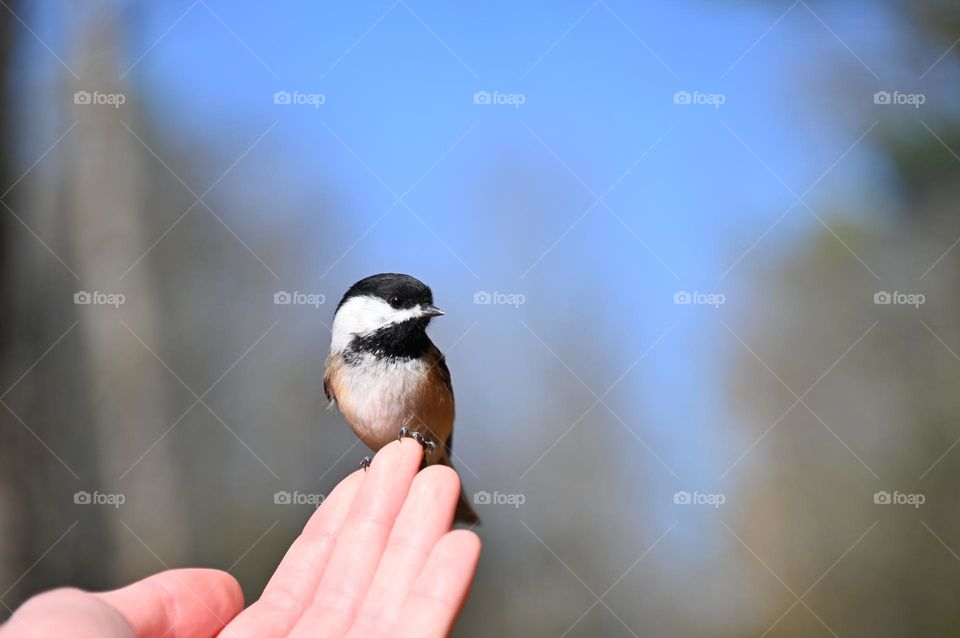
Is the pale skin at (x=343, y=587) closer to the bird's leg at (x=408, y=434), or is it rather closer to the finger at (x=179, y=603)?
the finger at (x=179, y=603)

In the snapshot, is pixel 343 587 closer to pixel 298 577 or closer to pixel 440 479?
pixel 298 577

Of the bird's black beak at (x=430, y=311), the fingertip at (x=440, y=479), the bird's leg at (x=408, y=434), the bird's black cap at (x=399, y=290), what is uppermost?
the bird's black cap at (x=399, y=290)

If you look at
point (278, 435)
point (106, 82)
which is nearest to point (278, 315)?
point (278, 435)

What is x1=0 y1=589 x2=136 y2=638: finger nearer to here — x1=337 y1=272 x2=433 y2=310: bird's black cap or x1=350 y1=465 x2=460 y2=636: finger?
x1=350 y1=465 x2=460 y2=636: finger

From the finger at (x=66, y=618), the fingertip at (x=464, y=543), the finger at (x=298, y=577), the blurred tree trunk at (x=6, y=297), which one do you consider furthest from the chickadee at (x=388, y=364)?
the blurred tree trunk at (x=6, y=297)

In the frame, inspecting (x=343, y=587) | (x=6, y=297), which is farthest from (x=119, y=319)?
(x=343, y=587)

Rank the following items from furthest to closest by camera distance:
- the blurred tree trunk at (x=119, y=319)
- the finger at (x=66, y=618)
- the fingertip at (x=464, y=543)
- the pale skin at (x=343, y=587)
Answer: the blurred tree trunk at (x=119, y=319)
the fingertip at (x=464, y=543)
the pale skin at (x=343, y=587)
the finger at (x=66, y=618)

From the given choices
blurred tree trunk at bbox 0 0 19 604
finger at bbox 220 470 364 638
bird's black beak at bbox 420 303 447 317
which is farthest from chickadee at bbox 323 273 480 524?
blurred tree trunk at bbox 0 0 19 604

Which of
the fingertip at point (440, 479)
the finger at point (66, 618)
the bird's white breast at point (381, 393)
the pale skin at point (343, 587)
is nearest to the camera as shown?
the finger at point (66, 618)

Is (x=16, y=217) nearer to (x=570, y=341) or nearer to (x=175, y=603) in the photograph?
(x=175, y=603)
